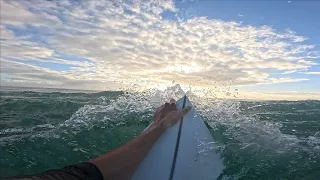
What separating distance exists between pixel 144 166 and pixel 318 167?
2961 mm

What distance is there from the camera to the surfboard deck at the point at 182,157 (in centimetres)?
300

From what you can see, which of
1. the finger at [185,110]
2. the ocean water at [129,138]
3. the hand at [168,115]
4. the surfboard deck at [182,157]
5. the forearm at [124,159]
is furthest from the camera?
the finger at [185,110]

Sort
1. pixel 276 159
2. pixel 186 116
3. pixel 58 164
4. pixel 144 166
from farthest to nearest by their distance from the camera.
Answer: pixel 186 116, pixel 276 159, pixel 58 164, pixel 144 166

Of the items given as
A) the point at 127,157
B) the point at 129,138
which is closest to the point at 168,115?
the point at 129,138

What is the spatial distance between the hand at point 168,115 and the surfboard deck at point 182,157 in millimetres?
103

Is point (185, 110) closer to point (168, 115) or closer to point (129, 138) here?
point (168, 115)

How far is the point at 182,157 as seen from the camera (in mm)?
3426

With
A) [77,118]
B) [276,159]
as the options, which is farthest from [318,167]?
[77,118]

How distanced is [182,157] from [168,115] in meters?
1.23

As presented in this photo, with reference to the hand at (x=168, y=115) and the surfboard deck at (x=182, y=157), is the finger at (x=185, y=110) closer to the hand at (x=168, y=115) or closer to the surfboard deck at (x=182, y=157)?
the hand at (x=168, y=115)

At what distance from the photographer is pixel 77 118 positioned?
653 centimetres

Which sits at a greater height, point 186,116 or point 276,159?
point 186,116

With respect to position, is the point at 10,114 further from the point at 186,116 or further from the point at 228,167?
the point at 228,167

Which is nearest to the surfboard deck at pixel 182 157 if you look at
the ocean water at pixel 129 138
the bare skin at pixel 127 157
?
the bare skin at pixel 127 157
